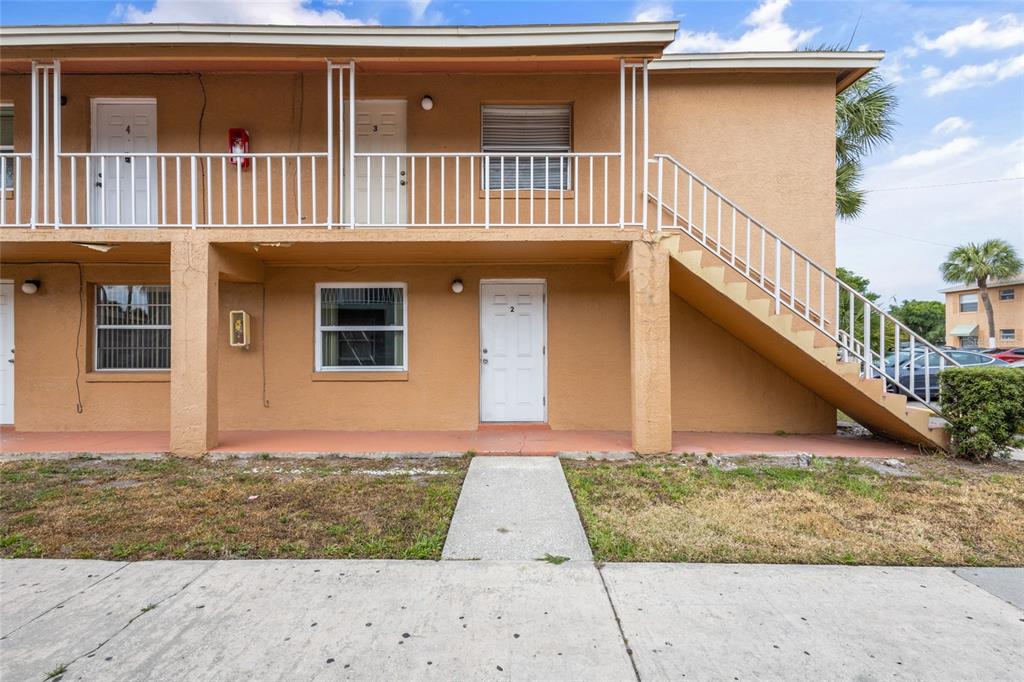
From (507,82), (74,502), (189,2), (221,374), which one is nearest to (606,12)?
(507,82)

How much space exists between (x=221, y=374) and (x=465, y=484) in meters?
4.88

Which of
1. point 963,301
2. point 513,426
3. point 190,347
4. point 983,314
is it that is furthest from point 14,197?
point 963,301

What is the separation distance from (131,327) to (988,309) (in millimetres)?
45782

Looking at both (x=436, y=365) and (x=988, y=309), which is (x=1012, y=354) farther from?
(x=436, y=365)

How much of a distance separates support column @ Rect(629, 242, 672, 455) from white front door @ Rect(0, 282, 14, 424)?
947 centimetres

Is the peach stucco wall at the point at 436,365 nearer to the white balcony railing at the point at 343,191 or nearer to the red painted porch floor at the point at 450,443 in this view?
the red painted porch floor at the point at 450,443

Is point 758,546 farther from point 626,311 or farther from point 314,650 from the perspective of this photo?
point 626,311

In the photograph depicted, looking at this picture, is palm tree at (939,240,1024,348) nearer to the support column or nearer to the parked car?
the parked car

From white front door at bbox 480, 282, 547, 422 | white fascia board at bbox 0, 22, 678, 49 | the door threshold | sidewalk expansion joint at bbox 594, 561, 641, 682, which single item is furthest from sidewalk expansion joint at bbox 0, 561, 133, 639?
white fascia board at bbox 0, 22, 678, 49

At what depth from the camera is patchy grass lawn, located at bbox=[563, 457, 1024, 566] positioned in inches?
140

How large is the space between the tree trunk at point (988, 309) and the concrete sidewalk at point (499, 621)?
40.7m

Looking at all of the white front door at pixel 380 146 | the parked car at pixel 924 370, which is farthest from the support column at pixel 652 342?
the white front door at pixel 380 146

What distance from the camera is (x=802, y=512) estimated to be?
4293 millimetres

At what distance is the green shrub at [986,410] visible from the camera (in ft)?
18.9
